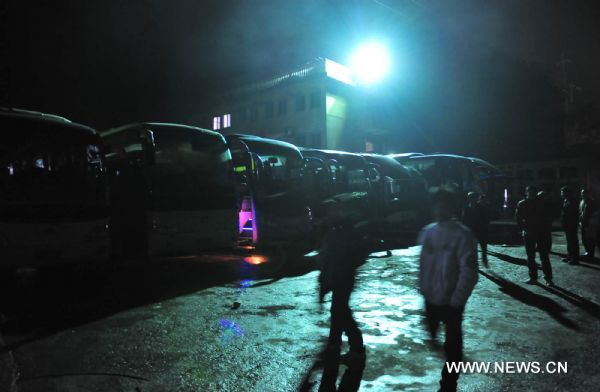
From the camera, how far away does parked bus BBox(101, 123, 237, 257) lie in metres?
9.05

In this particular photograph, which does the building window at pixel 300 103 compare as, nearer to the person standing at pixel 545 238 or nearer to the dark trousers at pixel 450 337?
the person standing at pixel 545 238

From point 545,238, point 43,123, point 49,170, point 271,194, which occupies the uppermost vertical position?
point 43,123

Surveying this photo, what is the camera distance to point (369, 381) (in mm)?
3908

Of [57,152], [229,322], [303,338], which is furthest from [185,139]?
Answer: [303,338]

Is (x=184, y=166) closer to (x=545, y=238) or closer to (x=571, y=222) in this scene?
(x=545, y=238)

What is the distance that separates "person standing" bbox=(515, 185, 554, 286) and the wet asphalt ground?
1.08 ft

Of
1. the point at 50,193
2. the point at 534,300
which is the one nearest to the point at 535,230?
the point at 534,300

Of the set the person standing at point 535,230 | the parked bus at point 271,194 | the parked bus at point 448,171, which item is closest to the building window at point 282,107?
the parked bus at point 448,171

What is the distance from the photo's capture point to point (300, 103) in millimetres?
35594

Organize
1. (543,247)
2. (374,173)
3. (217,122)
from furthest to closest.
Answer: (217,122) < (374,173) < (543,247)

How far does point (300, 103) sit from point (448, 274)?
33170mm

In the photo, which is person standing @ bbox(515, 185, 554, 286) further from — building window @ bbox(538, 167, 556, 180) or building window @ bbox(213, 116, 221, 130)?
building window @ bbox(213, 116, 221, 130)

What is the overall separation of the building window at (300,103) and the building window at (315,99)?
2.81ft

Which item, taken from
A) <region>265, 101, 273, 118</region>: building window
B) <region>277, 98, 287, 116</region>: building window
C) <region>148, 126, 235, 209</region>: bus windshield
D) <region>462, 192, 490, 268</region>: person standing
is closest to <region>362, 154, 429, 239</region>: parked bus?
<region>462, 192, 490, 268</region>: person standing
